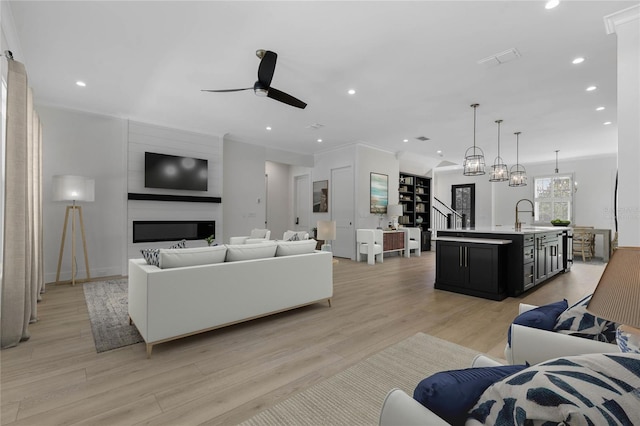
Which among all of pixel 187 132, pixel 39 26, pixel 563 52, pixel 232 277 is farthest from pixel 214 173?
pixel 563 52

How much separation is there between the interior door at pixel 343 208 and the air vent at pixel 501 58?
173 inches

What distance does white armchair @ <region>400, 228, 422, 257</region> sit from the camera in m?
8.09

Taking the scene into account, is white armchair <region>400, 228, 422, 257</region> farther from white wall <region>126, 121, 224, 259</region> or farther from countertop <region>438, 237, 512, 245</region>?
white wall <region>126, 121, 224, 259</region>

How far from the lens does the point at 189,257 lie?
2.66 metres

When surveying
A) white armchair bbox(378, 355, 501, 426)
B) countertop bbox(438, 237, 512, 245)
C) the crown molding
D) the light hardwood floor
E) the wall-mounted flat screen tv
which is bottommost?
the light hardwood floor

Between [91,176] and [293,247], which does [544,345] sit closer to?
[293,247]

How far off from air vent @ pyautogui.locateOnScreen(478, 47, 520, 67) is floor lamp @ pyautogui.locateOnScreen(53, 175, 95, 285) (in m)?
5.99

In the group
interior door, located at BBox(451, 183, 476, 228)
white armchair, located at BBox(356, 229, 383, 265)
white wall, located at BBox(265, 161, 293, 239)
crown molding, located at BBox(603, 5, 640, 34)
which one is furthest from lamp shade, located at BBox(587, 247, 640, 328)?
interior door, located at BBox(451, 183, 476, 228)

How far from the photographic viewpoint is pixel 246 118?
5602 mm

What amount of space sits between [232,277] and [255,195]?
Result: 493cm

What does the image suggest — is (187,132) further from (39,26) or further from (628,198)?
(628,198)

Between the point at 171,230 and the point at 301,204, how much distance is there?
4242 mm

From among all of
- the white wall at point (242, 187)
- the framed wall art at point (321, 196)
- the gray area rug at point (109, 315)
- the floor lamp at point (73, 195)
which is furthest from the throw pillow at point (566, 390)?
the framed wall art at point (321, 196)

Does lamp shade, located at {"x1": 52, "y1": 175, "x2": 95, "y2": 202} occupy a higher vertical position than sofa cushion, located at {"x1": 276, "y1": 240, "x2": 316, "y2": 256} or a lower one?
higher
